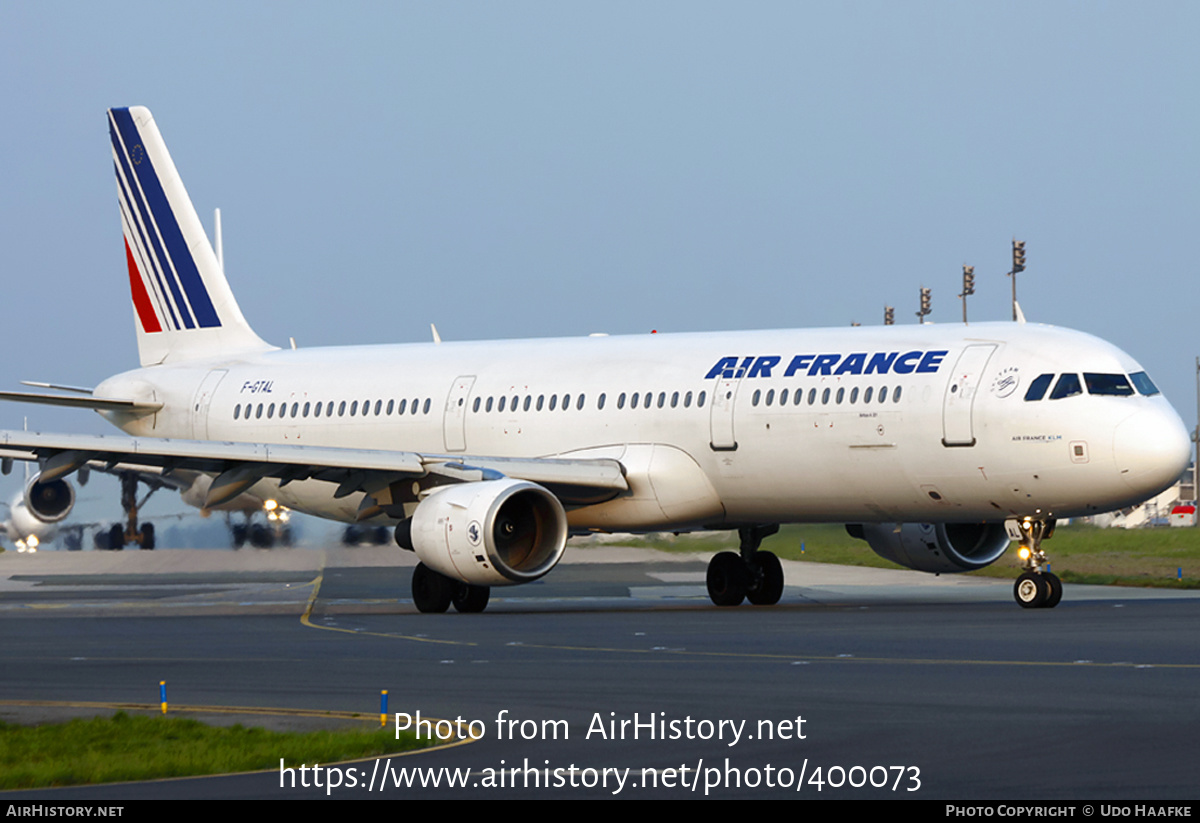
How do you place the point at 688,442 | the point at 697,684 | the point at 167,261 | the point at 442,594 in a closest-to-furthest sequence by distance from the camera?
the point at 697,684, the point at 688,442, the point at 442,594, the point at 167,261

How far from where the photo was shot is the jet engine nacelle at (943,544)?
29203mm

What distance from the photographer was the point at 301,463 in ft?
86.5

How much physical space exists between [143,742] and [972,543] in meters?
20.5

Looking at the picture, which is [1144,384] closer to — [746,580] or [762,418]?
[762,418]

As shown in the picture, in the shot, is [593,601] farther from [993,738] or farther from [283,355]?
[993,738]

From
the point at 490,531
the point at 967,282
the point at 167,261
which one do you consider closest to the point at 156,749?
the point at 490,531

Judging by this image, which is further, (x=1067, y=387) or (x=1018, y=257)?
(x=1018, y=257)

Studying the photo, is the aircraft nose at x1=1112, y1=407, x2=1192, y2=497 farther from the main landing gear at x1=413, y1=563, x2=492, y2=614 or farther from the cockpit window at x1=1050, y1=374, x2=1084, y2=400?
the main landing gear at x1=413, y1=563, x2=492, y2=614

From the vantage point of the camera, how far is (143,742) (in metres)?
11.3

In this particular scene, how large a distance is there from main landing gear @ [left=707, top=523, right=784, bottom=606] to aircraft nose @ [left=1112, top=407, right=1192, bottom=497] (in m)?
7.43

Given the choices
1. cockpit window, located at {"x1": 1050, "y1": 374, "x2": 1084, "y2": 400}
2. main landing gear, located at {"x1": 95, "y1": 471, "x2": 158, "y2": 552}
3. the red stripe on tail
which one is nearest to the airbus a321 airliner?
cockpit window, located at {"x1": 1050, "y1": 374, "x2": 1084, "y2": 400}

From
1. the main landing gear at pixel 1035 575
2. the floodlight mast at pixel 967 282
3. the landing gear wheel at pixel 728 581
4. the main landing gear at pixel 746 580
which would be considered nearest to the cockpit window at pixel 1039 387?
the main landing gear at pixel 1035 575

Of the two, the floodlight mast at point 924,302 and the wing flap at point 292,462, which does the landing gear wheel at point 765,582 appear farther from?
the floodlight mast at point 924,302

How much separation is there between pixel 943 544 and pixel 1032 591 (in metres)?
4.84
